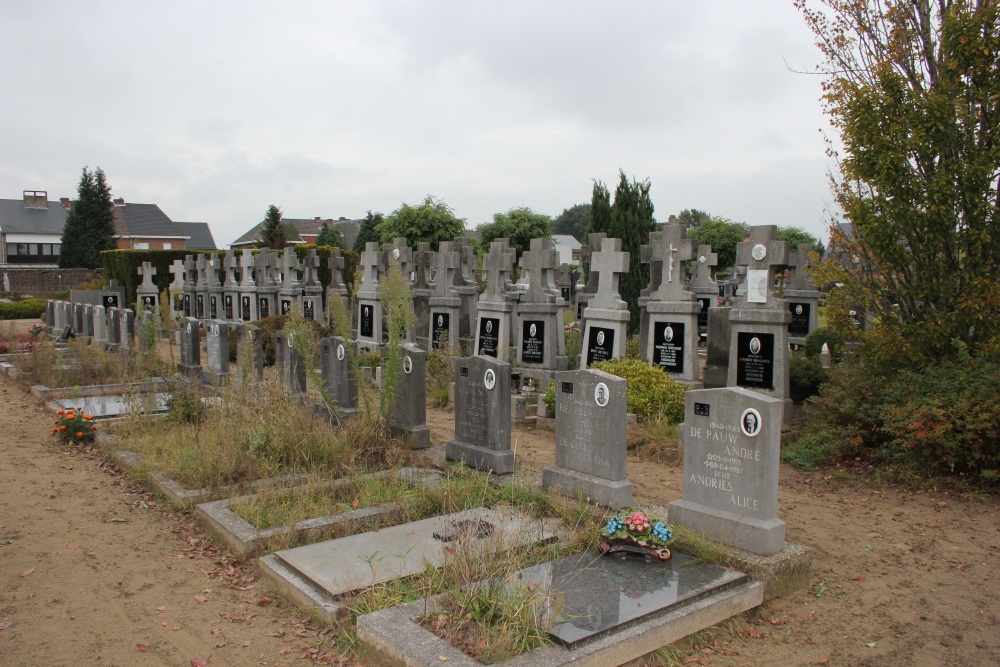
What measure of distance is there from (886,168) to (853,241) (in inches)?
50.3

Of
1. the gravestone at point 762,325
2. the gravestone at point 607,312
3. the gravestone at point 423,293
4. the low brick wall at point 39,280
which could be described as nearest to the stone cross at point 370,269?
the gravestone at point 423,293

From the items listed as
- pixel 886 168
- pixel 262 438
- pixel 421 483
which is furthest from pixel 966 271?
pixel 262 438

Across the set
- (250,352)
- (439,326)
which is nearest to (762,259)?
(250,352)

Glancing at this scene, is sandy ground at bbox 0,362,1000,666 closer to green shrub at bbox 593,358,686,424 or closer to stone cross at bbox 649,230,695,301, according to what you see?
green shrub at bbox 593,358,686,424

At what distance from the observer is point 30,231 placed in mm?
57250

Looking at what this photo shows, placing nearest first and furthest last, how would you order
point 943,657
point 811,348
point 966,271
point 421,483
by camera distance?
1. point 943,657
2. point 421,483
3. point 966,271
4. point 811,348

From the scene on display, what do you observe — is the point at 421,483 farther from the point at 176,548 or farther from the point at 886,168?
the point at 886,168

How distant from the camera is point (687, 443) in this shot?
220 inches

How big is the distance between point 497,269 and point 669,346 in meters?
3.59

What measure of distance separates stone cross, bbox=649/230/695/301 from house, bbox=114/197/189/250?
58.1 metres

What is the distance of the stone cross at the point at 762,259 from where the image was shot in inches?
378

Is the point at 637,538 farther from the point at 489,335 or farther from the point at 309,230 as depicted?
the point at 309,230

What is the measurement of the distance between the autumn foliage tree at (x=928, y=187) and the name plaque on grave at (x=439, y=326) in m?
8.00

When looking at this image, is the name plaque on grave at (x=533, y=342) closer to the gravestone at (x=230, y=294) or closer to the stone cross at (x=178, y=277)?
the gravestone at (x=230, y=294)
